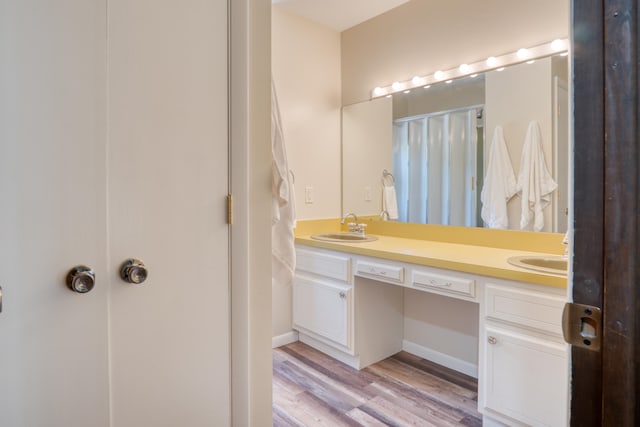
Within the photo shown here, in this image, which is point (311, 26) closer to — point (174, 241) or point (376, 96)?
point (376, 96)

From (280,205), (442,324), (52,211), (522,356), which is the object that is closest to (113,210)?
(52,211)

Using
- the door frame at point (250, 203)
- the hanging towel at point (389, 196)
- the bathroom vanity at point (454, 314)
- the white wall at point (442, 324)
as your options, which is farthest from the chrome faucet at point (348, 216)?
the door frame at point (250, 203)

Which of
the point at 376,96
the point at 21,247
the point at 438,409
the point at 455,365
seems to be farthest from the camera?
the point at 376,96

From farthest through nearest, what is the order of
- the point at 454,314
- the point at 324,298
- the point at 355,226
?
the point at 355,226
the point at 324,298
the point at 454,314

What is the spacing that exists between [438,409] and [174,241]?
177 centimetres

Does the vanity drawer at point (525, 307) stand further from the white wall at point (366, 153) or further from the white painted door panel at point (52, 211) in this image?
the white painted door panel at point (52, 211)

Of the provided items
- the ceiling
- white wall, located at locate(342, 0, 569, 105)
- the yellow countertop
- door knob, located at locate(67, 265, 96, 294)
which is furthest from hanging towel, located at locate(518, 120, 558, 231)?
door knob, located at locate(67, 265, 96, 294)

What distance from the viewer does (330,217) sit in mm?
3162

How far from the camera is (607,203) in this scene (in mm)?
544

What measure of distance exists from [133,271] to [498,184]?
212cm

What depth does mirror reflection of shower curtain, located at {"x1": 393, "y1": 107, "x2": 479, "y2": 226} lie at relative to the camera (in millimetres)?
2412

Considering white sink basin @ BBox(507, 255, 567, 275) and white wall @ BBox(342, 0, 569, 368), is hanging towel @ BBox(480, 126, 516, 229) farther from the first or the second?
white sink basin @ BBox(507, 255, 567, 275)

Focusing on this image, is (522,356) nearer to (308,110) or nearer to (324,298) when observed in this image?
(324,298)

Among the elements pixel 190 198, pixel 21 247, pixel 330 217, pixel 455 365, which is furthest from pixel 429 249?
pixel 21 247
